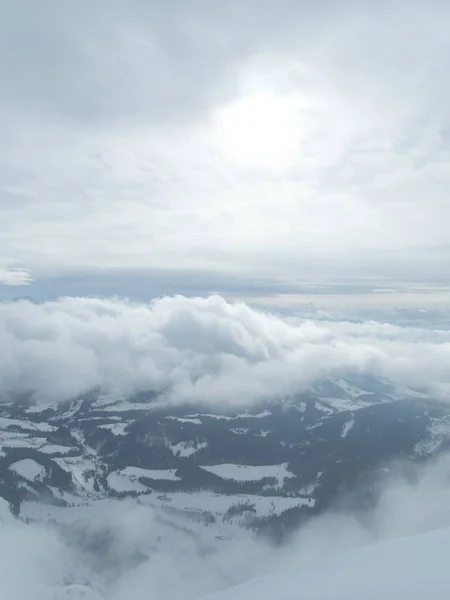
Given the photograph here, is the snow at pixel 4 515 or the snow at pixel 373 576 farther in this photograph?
the snow at pixel 4 515

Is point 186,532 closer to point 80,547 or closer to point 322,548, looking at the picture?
point 80,547

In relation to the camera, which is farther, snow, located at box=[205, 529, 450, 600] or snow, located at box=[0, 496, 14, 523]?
snow, located at box=[0, 496, 14, 523]

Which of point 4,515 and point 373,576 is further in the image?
point 4,515

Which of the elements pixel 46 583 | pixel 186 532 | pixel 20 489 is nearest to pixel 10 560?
pixel 46 583

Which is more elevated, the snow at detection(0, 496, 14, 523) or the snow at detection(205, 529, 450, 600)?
the snow at detection(205, 529, 450, 600)

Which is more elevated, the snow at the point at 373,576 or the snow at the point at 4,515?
the snow at the point at 373,576

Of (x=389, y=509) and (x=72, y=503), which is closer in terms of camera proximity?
(x=389, y=509)

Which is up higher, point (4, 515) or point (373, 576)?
point (373, 576)

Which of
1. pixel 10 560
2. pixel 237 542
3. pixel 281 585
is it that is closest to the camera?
pixel 281 585
